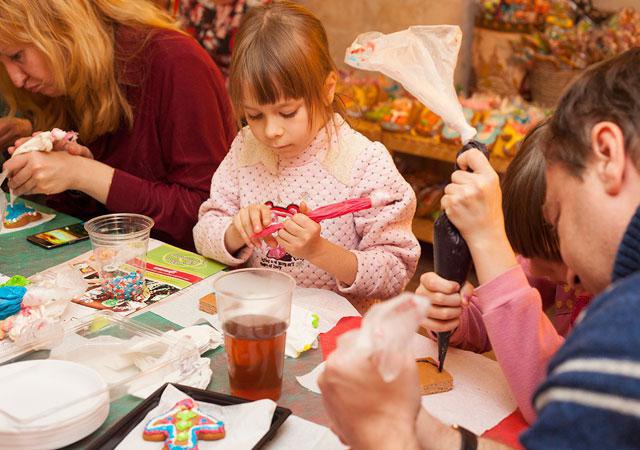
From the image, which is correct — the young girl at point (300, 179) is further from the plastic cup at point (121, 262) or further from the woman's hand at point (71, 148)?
the woman's hand at point (71, 148)

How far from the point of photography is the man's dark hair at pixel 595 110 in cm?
80

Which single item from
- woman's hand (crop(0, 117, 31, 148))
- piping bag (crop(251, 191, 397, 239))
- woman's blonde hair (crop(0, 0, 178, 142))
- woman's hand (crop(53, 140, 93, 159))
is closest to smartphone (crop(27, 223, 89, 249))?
woman's hand (crop(53, 140, 93, 159))

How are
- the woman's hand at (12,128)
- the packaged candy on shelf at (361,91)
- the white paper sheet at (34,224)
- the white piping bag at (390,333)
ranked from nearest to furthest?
1. the white piping bag at (390,333)
2. the white paper sheet at (34,224)
3. the woman's hand at (12,128)
4. the packaged candy on shelf at (361,91)

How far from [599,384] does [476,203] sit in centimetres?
59

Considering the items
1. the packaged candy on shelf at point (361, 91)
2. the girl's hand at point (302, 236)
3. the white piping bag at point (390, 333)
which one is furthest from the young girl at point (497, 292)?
the packaged candy on shelf at point (361, 91)

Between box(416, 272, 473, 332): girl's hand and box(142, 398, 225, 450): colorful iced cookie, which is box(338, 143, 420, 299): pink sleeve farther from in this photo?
box(142, 398, 225, 450): colorful iced cookie

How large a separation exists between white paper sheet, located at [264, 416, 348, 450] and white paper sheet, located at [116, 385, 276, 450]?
0.03 meters

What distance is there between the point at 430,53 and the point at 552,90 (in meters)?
2.45

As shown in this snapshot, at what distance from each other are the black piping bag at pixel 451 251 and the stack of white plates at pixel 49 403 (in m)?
0.58

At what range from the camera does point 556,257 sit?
1.32 meters

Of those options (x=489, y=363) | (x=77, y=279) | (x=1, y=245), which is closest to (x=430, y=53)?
(x=489, y=363)

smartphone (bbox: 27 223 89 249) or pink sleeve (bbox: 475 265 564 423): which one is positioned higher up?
pink sleeve (bbox: 475 265 564 423)

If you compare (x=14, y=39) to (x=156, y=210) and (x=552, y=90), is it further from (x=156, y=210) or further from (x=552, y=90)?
(x=552, y=90)

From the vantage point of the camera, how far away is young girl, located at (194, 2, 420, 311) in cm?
159
